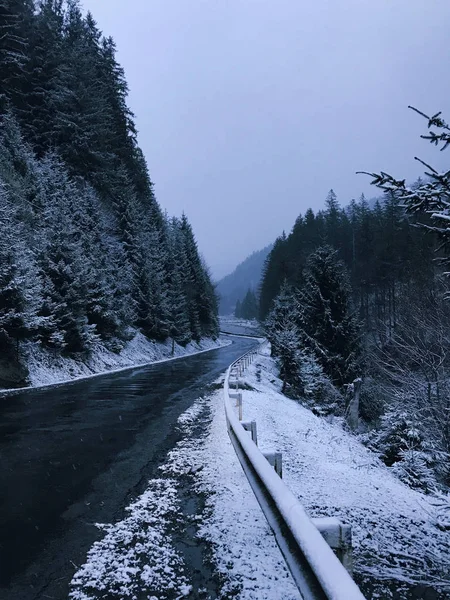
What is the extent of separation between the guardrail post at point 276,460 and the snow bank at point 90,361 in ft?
50.8

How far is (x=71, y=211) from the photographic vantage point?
101ft

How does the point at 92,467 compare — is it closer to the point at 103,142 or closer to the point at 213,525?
the point at 213,525

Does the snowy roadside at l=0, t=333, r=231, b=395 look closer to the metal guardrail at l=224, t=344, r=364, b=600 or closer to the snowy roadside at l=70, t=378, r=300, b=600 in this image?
the snowy roadside at l=70, t=378, r=300, b=600

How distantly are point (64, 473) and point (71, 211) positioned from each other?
1100 inches

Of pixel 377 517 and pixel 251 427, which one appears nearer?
pixel 377 517

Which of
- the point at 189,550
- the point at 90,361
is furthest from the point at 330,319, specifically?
the point at 189,550

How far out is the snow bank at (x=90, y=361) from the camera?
19.0m

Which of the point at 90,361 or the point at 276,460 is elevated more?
the point at 276,460

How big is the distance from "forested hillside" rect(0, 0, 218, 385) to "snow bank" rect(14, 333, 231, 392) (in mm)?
749

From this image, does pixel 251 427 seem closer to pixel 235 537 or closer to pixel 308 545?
pixel 235 537

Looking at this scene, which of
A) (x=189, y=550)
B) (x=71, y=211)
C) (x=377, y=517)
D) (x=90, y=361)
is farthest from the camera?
(x=71, y=211)

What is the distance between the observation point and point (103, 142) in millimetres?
41719

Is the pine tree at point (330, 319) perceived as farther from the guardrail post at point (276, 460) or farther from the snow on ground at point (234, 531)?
the guardrail post at point (276, 460)

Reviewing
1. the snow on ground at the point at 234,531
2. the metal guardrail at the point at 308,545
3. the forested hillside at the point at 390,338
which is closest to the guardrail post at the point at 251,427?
the snow on ground at the point at 234,531
